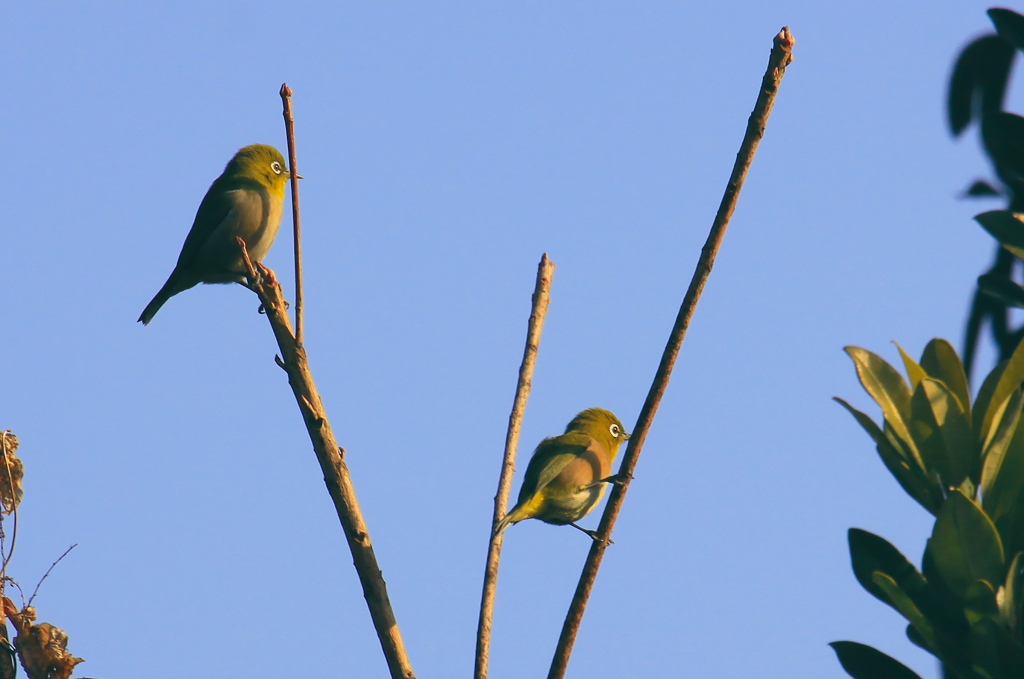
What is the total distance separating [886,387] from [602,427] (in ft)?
18.0

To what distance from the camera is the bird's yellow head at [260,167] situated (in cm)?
914

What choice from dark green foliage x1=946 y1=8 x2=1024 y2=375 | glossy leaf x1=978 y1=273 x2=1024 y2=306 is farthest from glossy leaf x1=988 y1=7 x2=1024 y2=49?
glossy leaf x1=978 y1=273 x2=1024 y2=306

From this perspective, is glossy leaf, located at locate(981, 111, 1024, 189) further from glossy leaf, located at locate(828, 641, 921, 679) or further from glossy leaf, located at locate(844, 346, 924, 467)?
glossy leaf, located at locate(828, 641, 921, 679)

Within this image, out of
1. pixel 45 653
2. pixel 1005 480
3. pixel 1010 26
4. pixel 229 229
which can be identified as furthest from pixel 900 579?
pixel 229 229

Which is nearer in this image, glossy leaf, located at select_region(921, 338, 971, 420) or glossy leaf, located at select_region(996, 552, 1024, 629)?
glossy leaf, located at select_region(996, 552, 1024, 629)

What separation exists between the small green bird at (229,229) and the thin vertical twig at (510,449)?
4491 mm

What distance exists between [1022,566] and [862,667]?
40 centimetres

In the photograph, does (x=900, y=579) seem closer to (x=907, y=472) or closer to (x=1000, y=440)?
(x=907, y=472)

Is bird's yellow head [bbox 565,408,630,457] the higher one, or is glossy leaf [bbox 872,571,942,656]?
bird's yellow head [bbox 565,408,630,457]

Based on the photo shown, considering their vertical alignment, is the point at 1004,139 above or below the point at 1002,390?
above

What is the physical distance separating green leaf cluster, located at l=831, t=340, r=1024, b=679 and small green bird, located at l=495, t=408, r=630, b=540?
435 cm

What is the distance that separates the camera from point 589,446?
7441mm

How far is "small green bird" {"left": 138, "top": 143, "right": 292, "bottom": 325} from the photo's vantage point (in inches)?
339

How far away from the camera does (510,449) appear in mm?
4152
